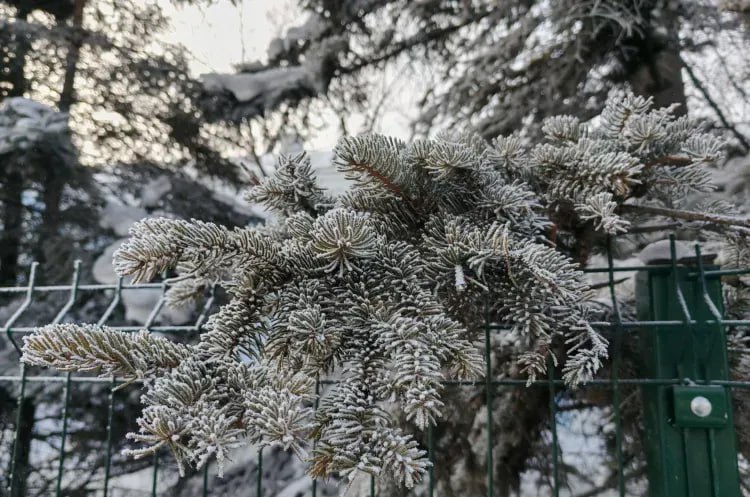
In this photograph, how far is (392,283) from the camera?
84cm

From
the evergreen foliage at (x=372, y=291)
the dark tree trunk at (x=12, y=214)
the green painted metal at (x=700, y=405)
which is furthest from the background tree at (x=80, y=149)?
the green painted metal at (x=700, y=405)

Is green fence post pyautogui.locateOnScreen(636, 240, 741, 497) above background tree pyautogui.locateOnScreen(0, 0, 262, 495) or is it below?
below

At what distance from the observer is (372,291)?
830 mm

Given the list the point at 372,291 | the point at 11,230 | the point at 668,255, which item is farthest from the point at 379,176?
the point at 11,230

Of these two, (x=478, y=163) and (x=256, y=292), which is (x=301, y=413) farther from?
(x=478, y=163)

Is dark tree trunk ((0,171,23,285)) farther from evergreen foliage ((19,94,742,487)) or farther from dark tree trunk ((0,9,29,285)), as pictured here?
evergreen foliage ((19,94,742,487))

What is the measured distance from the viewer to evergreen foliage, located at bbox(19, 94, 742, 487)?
64cm

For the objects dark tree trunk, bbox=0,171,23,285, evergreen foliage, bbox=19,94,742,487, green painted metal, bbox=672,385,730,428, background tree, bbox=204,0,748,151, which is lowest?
green painted metal, bbox=672,385,730,428

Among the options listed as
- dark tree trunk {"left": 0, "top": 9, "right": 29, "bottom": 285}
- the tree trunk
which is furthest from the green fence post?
dark tree trunk {"left": 0, "top": 9, "right": 29, "bottom": 285}

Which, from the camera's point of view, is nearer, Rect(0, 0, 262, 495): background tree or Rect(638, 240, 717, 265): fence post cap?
Rect(638, 240, 717, 265): fence post cap

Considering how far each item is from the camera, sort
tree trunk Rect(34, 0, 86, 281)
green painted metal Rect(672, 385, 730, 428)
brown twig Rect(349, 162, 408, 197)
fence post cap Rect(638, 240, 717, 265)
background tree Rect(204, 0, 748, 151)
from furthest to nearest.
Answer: tree trunk Rect(34, 0, 86, 281) → background tree Rect(204, 0, 748, 151) → fence post cap Rect(638, 240, 717, 265) → green painted metal Rect(672, 385, 730, 428) → brown twig Rect(349, 162, 408, 197)

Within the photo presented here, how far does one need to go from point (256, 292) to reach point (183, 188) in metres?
3.26

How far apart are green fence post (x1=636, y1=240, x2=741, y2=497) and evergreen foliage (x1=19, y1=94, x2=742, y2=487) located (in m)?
0.25

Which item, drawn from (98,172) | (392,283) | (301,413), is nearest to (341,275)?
(392,283)
